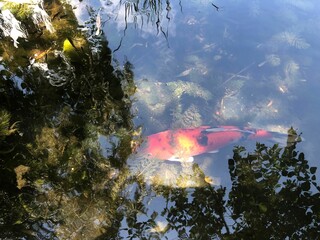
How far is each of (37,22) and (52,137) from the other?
0.70 metres

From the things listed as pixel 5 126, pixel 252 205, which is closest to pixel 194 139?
pixel 252 205

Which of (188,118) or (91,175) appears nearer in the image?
(91,175)

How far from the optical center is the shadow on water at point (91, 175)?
1680 millimetres

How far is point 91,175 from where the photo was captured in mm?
1832

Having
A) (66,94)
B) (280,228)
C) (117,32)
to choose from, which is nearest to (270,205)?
(280,228)

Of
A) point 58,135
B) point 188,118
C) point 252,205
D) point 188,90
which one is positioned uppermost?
point 188,90

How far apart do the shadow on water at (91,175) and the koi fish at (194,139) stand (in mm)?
172

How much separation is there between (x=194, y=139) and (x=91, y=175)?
0.77 m

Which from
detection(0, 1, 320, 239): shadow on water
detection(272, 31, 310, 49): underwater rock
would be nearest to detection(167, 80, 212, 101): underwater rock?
detection(0, 1, 320, 239): shadow on water

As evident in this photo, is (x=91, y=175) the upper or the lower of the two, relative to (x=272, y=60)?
lower

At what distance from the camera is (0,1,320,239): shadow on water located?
66.1 inches

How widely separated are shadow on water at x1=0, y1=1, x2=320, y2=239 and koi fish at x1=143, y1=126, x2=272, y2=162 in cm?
17

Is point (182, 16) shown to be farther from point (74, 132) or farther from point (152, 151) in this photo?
point (74, 132)

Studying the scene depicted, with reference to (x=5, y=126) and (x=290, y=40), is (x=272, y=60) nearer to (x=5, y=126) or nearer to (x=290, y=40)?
(x=290, y=40)
